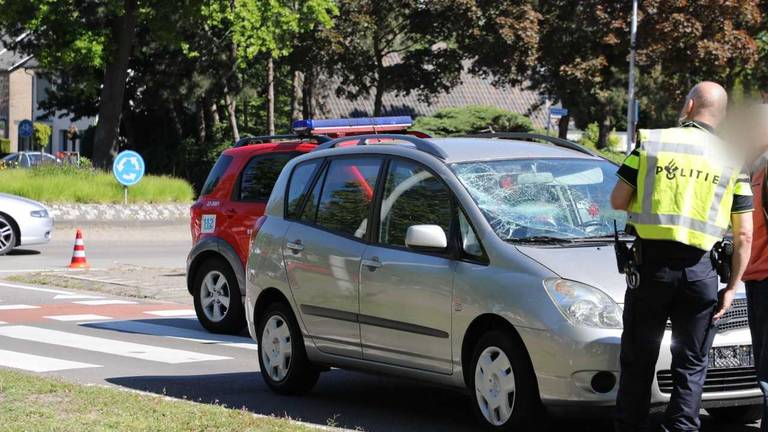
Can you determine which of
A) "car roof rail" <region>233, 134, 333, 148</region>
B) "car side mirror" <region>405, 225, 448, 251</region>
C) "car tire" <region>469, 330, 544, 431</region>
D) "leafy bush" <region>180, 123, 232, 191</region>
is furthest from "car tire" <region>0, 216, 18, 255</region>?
"leafy bush" <region>180, 123, 232, 191</region>

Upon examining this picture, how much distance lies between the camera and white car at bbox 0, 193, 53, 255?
22.4m

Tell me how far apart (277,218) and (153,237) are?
19135mm

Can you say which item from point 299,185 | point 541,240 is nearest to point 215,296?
point 299,185

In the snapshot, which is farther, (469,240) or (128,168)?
(128,168)

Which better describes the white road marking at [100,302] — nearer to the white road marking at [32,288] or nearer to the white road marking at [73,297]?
the white road marking at [73,297]

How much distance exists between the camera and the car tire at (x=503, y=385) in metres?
7.16

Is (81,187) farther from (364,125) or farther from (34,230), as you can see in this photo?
(364,125)

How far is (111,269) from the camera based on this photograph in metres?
19.9

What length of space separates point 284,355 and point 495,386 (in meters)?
2.32

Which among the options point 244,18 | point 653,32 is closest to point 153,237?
point 244,18

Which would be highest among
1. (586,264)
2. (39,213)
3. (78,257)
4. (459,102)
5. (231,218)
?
(459,102)

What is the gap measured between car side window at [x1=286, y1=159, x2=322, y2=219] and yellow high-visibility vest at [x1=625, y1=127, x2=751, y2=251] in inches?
139

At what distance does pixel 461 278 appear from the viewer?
25.0 feet

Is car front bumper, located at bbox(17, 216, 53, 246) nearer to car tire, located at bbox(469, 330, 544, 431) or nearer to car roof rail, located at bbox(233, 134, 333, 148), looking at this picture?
car roof rail, located at bbox(233, 134, 333, 148)
